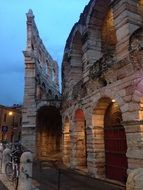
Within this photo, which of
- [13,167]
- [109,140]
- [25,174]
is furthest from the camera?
[109,140]

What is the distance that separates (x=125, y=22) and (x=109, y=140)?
4296 millimetres

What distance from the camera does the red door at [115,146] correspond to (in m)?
8.00

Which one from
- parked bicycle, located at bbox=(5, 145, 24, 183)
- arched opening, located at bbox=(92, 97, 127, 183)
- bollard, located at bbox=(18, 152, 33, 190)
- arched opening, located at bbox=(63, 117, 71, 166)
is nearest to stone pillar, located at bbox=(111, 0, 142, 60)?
arched opening, located at bbox=(92, 97, 127, 183)

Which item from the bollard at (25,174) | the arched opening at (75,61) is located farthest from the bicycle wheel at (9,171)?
the arched opening at (75,61)

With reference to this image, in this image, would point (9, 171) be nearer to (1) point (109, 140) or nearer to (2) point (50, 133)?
(1) point (109, 140)

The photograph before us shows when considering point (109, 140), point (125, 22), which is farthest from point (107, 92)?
point (125, 22)

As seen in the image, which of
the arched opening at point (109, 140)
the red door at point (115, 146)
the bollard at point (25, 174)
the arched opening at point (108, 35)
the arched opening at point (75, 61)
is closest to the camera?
the bollard at point (25, 174)

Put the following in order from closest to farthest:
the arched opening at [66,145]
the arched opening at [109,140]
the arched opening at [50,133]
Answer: the arched opening at [109,140], the arched opening at [66,145], the arched opening at [50,133]

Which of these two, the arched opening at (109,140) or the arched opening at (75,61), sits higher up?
the arched opening at (75,61)

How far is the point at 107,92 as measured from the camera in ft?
26.2

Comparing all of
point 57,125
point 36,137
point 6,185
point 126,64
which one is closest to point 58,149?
point 57,125

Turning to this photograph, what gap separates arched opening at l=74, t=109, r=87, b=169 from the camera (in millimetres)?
11180

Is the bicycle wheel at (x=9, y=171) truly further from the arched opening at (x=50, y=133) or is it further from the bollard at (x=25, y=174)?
the arched opening at (x=50, y=133)

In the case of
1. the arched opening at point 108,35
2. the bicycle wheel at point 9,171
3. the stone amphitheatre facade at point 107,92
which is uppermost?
the arched opening at point 108,35
